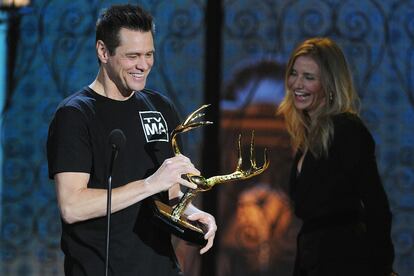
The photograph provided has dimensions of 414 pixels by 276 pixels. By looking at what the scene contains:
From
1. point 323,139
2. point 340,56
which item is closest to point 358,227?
point 323,139

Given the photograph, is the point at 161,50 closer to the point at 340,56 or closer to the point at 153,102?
the point at 340,56

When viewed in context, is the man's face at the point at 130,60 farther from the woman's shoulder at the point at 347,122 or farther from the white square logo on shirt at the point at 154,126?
the woman's shoulder at the point at 347,122

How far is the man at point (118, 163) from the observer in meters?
2.70

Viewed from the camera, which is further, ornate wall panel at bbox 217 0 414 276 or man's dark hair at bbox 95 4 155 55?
ornate wall panel at bbox 217 0 414 276

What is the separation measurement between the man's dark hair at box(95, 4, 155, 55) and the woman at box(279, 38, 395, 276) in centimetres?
100

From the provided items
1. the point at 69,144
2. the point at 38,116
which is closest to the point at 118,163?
the point at 69,144

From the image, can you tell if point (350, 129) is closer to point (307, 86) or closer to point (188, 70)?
point (307, 86)

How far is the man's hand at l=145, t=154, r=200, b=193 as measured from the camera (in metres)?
2.64

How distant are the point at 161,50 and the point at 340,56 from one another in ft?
5.28

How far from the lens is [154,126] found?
2.91 meters

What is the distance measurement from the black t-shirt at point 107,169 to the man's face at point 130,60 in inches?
3.2

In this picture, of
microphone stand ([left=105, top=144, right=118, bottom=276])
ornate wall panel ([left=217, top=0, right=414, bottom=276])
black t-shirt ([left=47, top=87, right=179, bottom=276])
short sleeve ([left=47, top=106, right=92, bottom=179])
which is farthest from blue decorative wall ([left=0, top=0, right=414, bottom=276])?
microphone stand ([left=105, top=144, right=118, bottom=276])

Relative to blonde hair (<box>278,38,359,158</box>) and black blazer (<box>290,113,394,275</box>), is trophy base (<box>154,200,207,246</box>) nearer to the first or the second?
black blazer (<box>290,113,394,275</box>)

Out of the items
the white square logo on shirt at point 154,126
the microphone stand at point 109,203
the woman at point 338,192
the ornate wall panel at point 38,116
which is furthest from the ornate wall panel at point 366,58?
the microphone stand at point 109,203
